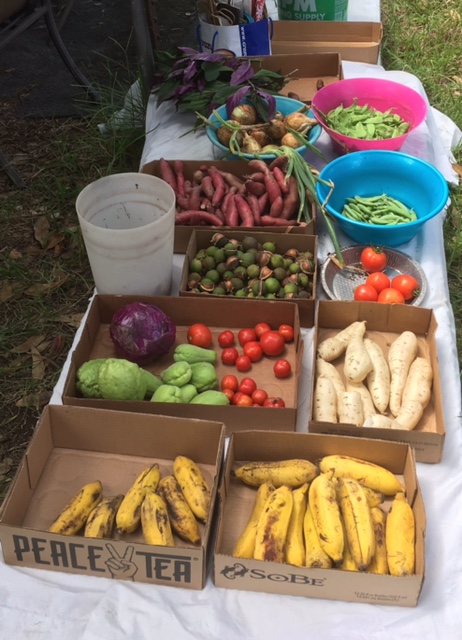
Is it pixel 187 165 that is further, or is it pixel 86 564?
pixel 187 165

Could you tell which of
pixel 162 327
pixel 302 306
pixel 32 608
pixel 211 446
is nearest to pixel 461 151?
pixel 302 306

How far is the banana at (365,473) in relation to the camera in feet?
5.22

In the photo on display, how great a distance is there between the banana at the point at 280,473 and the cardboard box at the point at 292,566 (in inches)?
1.8

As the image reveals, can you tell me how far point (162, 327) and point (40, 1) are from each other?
334 centimetres

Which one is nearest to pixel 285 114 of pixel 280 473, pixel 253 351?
pixel 253 351

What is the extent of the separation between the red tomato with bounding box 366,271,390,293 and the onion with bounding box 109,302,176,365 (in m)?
0.76

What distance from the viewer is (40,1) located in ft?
13.9

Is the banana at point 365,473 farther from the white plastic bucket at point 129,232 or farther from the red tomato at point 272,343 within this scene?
the white plastic bucket at point 129,232

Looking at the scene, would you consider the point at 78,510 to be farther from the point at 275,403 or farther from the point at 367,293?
the point at 367,293

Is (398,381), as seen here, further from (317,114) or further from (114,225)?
(317,114)

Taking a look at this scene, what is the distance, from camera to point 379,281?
7.35ft

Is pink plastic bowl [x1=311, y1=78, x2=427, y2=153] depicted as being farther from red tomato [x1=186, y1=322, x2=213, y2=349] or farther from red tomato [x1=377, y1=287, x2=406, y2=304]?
red tomato [x1=186, y1=322, x2=213, y2=349]

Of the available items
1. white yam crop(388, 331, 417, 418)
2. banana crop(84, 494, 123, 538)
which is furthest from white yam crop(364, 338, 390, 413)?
banana crop(84, 494, 123, 538)

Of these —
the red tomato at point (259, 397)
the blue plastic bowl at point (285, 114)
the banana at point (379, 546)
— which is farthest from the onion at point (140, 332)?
the blue plastic bowl at point (285, 114)
